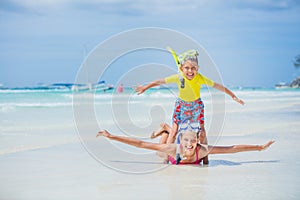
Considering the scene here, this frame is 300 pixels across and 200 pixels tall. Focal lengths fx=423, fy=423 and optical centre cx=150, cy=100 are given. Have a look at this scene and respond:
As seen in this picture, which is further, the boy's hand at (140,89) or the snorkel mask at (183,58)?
the snorkel mask at (183,58)

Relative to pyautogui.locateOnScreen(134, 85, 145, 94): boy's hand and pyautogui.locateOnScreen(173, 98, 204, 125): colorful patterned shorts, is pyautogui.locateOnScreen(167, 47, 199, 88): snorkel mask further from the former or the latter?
pyautogui.locateOnScreen(134, 85, 145, 94): boy's hand

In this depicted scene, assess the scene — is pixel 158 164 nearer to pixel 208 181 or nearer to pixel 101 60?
pixel 208 181

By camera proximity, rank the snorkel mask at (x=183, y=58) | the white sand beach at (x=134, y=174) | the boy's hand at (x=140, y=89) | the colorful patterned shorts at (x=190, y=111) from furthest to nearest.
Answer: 1. the colorful patterned shorts at (x=190, y=111)
2. the snorkel mask at (x=183, y=58)
3. the boy's hand at (x=140, y=89)
4. the white sand beach at (x=134, y=174)

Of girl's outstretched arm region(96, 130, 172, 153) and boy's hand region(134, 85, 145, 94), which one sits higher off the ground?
boy's hand region(134, 85, 145, 94)

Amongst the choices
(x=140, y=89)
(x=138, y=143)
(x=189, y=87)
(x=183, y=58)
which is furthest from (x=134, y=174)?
(x=183, y=58)

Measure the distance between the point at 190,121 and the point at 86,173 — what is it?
1.50 meters

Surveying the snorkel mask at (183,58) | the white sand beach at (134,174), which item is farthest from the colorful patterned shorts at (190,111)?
the white sand beach at (134,174)

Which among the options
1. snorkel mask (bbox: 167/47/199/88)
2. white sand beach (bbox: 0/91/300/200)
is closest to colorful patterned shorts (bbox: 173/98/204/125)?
snorkel mask (bbox: 167/47/199/88)

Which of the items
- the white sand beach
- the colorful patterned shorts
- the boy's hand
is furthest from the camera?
the colorful patterned shorts

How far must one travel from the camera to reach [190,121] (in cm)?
555

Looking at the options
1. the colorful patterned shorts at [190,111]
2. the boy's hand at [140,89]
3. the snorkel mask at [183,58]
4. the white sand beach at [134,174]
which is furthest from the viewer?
the colorful patterned shorts at [190,111]

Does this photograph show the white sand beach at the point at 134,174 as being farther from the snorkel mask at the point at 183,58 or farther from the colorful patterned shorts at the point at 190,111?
the snorkel mask at the point at 183,58

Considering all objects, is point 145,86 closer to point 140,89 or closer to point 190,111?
point 140,89

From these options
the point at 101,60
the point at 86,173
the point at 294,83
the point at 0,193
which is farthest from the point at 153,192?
the point at 294,83
